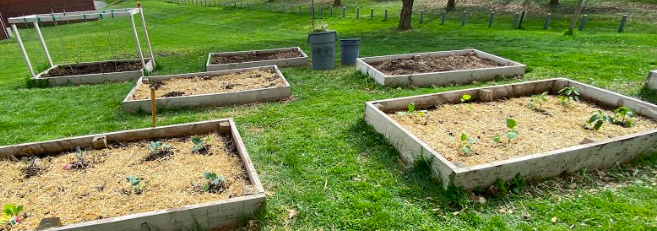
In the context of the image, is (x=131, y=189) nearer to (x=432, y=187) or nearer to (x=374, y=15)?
(x=432, y=187)

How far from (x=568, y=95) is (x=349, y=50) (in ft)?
14.8

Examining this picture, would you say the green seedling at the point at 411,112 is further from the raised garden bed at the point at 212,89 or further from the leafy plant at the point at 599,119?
the raised garden bed at the point at 212,89

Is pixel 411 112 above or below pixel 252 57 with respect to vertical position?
above

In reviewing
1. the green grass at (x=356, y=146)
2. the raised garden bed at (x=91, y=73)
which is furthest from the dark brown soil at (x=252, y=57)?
the raised garden bed at (x=91, y=73)

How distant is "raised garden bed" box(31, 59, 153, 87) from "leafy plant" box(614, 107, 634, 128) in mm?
7952

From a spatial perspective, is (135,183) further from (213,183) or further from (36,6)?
(36,6)

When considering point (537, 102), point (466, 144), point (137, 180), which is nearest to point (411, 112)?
point (466, 144)

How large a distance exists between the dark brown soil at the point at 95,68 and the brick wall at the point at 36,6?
2114cm

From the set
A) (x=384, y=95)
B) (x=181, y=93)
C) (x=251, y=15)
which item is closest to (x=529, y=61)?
(x=384, y=95)

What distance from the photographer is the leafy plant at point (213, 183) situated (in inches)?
118

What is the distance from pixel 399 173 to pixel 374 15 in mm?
18968

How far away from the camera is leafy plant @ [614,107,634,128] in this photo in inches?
149

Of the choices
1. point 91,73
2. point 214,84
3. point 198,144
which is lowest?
point 91,73

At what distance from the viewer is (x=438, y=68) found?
675cm
